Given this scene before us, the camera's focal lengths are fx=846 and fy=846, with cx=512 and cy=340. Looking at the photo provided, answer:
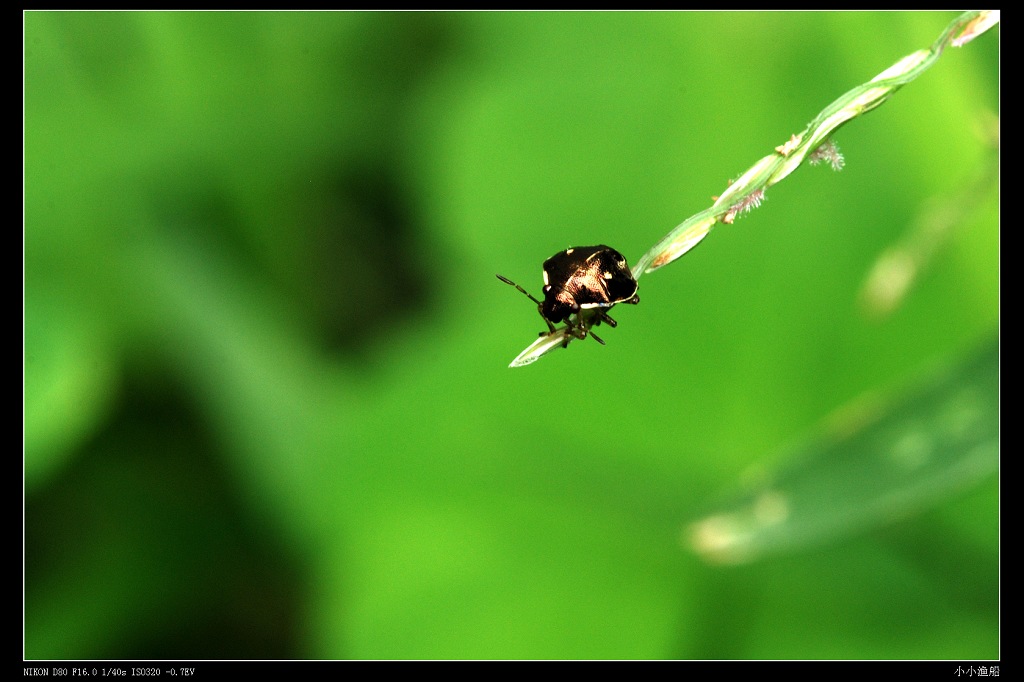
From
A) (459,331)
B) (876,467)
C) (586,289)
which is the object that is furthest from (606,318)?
(459,331)

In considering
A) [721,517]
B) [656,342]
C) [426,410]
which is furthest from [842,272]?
[426,410]

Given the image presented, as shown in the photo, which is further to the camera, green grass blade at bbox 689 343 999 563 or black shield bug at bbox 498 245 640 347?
green grass blade at bbox 689 343 999 563

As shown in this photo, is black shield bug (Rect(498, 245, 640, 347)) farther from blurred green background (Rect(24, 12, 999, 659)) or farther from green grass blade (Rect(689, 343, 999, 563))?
blurred green background (Rect(24, 12, 999, 659))

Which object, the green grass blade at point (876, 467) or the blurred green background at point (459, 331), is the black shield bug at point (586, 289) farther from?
the blurred green background at point (459, 331)

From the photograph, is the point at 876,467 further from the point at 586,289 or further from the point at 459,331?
the point at 459,331

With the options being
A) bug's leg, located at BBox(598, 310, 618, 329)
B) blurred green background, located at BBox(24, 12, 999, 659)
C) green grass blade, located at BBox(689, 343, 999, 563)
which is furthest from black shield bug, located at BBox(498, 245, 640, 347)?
blurred green background, located at BBox(24, 12, 999, 659)

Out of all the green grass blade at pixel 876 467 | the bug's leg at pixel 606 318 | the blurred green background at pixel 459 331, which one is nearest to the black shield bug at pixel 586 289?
the bug's leg at pixel 606 318
